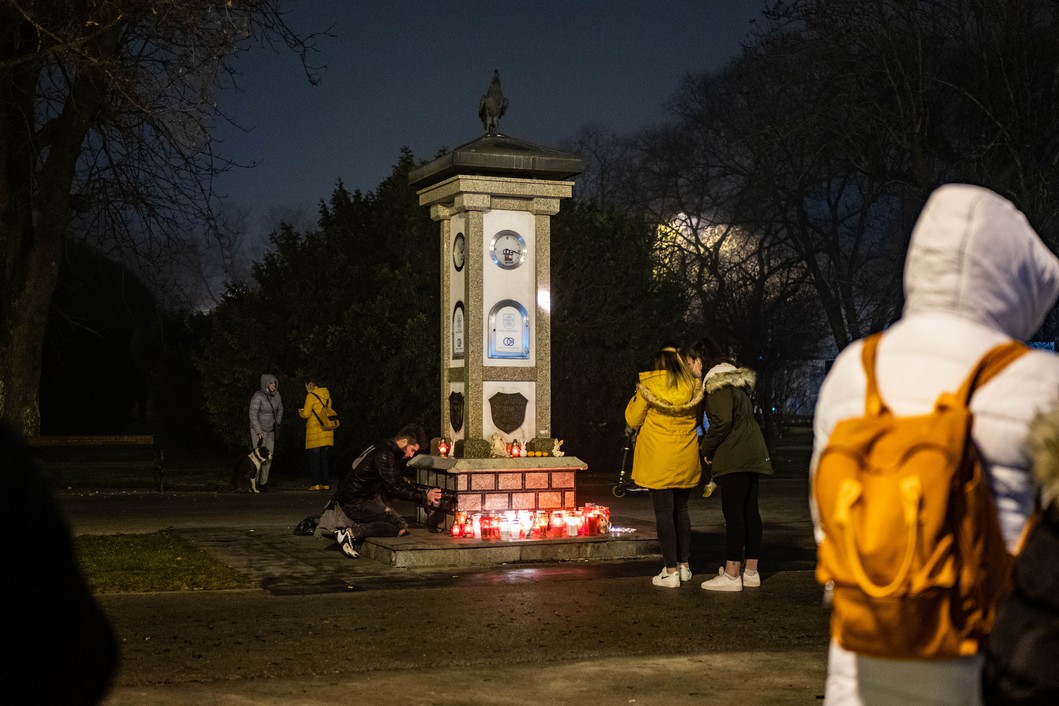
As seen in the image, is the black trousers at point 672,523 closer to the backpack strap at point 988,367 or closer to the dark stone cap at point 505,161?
the dark stone cap at point 505,161

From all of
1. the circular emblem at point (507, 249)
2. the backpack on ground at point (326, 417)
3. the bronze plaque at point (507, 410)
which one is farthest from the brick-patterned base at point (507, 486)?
the backpack on ground at point (326, 417)

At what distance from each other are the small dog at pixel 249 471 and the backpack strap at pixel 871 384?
18.8 m

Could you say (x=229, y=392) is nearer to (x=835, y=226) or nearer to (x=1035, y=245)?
(x=835, y=226)

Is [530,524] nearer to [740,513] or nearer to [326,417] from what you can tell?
[740,513]

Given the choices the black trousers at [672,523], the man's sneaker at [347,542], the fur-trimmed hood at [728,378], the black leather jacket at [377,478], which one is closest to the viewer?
the fur-trimmed hood at [728,378]

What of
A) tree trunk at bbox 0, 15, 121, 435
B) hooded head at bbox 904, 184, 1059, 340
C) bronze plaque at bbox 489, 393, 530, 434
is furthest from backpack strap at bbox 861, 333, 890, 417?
tree trunk at bbox 0, 15, 121, 435

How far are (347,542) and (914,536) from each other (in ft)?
33.4

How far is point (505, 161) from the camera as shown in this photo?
14172 millimetres

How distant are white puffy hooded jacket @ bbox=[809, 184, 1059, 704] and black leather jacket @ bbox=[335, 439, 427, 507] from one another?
985 centimetres

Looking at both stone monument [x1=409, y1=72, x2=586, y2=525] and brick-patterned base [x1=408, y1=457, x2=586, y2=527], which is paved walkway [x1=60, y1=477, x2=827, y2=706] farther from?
stone monument [x1=409, y1=72, x2=586, y2=525]

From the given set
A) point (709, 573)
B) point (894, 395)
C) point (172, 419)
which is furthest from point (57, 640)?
point (172, 419)

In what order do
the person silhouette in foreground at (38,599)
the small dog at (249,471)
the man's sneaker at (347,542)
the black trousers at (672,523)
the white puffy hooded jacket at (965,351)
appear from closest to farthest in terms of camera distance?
the person silhouette in foreground at (38,599)
the white puffy hooded jacket at (965,351)
the black trousers at (672,523)
the man's sneaker at (347,542)
the small dog at (249,471)

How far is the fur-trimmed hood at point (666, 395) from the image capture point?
11.1 m

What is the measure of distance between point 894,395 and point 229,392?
2466 centimetres
